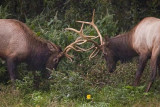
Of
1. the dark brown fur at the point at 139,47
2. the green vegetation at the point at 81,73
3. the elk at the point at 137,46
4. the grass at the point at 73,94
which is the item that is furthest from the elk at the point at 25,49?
the dark brown fur at the point at 139,47

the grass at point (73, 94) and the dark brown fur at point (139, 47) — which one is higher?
the dark brown fur at point (139, 47)

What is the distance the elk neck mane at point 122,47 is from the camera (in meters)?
11.0

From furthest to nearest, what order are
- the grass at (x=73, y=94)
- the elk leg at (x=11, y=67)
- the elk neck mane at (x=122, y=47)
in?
the elk neck mane at (x=122, y=47)
the elk leg at (x=11, y=67)
the grass at (x=73, y=94)

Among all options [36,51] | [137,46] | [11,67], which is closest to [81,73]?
[36,51]

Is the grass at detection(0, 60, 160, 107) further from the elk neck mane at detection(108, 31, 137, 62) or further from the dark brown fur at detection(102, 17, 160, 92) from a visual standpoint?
the elk neck mane at detection(108, 31, 137, 62)

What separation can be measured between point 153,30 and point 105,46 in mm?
1585

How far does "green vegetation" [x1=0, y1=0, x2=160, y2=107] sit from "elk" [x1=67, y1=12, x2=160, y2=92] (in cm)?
24

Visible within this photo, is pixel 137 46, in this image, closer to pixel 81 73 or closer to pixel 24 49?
pixel 81 73

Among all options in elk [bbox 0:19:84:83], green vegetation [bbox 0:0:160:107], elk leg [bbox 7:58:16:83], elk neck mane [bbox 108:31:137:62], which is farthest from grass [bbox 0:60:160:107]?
elk neck mane [bbox 108:31:137:62]

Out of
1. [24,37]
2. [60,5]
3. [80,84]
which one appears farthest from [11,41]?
[60,5]

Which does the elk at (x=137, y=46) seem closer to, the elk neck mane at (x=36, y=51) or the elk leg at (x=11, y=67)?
the elk neck mane at (x=36, y=51)

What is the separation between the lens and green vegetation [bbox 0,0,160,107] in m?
8.92

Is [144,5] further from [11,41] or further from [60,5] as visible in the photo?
[11,41]

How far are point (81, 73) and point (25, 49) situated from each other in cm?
142
